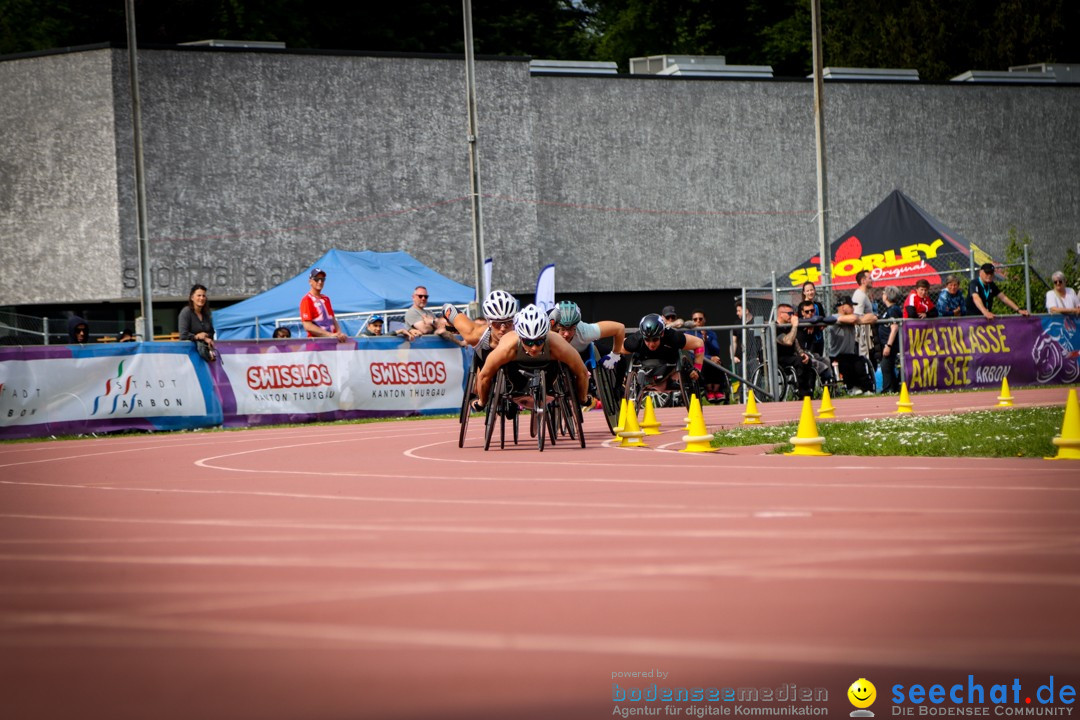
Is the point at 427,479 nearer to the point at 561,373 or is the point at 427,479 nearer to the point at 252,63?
the point at 561,373

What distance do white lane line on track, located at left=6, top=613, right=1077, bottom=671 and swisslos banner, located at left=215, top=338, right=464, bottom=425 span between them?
1741 cm

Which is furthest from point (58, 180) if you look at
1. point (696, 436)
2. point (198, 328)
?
point (696, 436)

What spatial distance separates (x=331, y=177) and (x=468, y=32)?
9.66 meters

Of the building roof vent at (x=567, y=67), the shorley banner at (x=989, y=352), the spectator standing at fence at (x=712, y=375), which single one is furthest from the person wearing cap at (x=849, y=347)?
the building roof vent at (x=567, y=67)

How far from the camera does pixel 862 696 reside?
13.8 ft

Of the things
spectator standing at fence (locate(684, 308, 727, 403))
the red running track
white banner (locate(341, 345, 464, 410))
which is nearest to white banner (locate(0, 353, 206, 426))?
white banner (locate(341, 345, 464, 410))

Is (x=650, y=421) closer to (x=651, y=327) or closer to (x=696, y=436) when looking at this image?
(x=651, y=327)

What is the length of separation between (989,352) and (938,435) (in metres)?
12.5

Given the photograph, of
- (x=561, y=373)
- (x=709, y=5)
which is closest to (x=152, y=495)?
(x=561, y=373)

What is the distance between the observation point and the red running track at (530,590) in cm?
457

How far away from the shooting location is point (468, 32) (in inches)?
1318

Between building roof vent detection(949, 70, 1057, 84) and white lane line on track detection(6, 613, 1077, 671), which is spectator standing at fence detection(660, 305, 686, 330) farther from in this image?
building roof vent detection(949, 70, 1057, 84)

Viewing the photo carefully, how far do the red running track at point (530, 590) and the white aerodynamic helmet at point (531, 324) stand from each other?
9.09 feet

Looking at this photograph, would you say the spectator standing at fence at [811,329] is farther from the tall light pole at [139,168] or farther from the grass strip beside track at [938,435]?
the tall light pole at [139,168]
